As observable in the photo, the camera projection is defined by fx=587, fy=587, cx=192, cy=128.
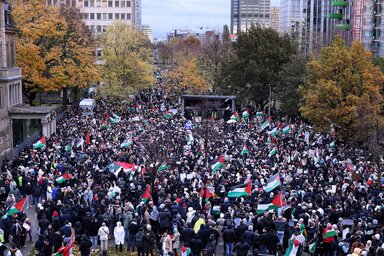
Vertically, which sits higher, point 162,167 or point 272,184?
Result: point 272,184

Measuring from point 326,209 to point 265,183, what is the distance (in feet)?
15.2

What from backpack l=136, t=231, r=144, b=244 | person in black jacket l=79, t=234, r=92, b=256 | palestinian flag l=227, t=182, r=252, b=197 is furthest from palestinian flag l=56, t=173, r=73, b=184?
person in black jacket l=79, t=234, r=92, b=256

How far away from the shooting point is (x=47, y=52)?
53344mm

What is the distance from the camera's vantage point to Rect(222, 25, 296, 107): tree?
60.6 metres

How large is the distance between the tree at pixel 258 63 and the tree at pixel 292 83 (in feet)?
16.7

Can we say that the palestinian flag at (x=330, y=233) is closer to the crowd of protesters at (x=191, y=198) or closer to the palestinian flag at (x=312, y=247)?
the crowd of protesters at (x=191, y=198)

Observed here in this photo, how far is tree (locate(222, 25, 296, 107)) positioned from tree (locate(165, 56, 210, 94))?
12.2 m

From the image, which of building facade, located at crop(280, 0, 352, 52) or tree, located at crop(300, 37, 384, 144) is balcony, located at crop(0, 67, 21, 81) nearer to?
tree, located at crop(300, 37, 384, 144)

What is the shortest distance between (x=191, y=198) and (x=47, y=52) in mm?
34834

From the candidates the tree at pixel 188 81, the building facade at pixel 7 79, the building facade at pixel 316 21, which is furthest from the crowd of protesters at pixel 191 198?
the building facade at pixel 316 21

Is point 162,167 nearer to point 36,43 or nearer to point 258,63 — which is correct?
point 36,43

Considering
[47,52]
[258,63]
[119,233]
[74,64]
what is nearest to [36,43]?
[47,52]

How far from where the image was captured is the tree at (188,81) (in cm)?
7494

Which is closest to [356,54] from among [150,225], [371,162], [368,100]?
[368,100]
